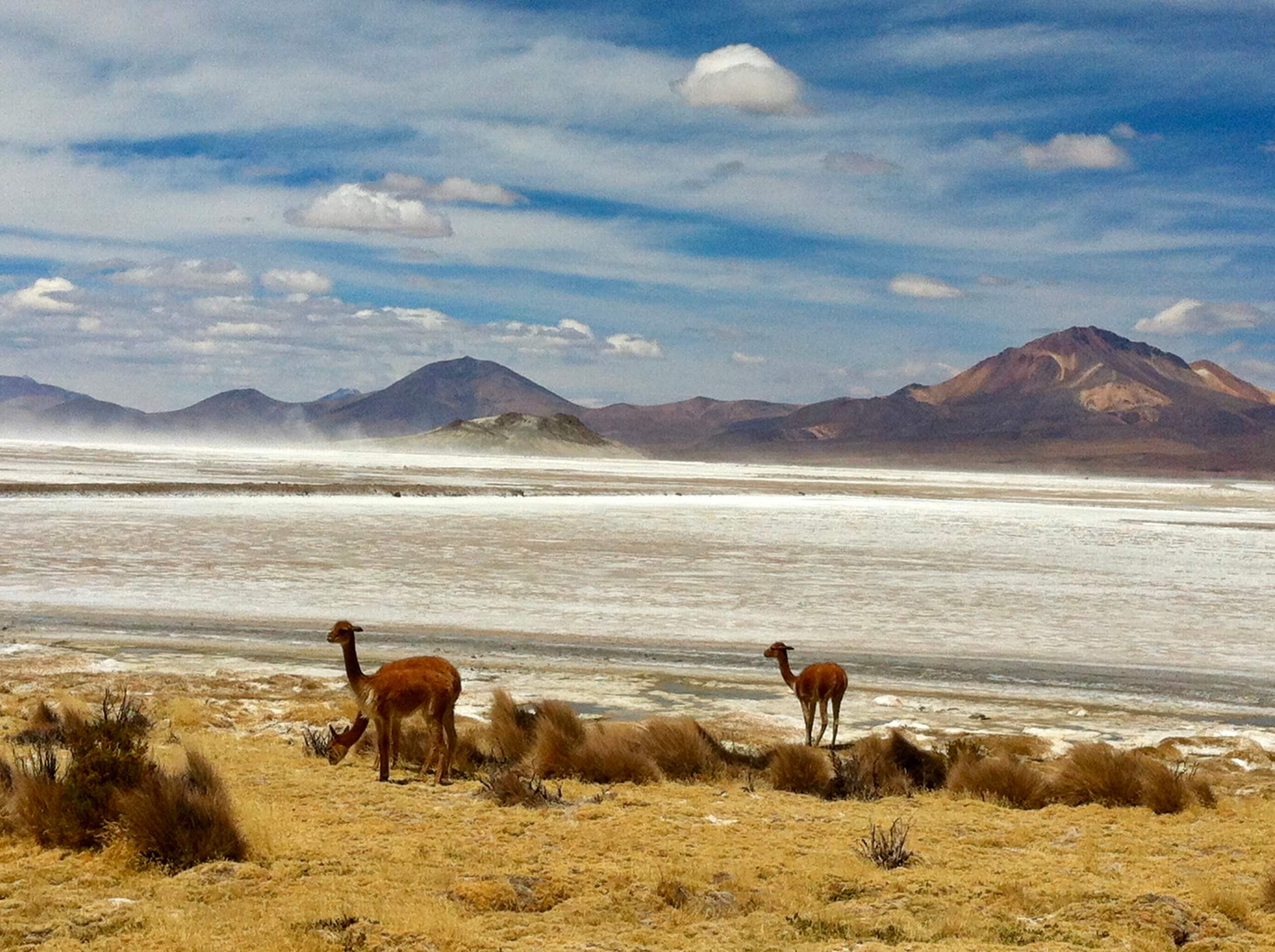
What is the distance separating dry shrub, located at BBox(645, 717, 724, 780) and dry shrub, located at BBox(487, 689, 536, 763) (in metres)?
0.96

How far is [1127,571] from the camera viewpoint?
23531mm

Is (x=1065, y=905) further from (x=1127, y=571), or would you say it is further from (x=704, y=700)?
(x=1127, y=571)

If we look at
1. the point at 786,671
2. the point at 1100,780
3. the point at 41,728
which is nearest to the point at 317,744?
the point at 41,728

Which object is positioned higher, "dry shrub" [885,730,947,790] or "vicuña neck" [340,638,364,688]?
"vicuña neck" [340,638,364,688]

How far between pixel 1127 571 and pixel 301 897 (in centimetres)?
2067

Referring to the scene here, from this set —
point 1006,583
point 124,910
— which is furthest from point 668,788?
point 1006,583

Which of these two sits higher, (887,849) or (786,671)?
Result: (786,671)

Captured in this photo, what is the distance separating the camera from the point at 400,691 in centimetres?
773

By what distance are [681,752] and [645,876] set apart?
2314 millimetres

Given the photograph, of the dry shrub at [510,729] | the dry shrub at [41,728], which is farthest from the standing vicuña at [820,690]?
the dry shrub at [41,728]

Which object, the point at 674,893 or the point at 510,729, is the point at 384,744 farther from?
the point at 674,893

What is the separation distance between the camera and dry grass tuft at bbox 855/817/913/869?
657 cm

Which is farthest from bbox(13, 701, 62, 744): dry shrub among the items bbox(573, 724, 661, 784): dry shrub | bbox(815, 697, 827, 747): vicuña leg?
bbox(815, 697, 827, 747): vicuña leg

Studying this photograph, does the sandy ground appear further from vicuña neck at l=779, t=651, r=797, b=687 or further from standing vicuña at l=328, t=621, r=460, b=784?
vicuña neck at l=779, t=651, r=797, b=687
